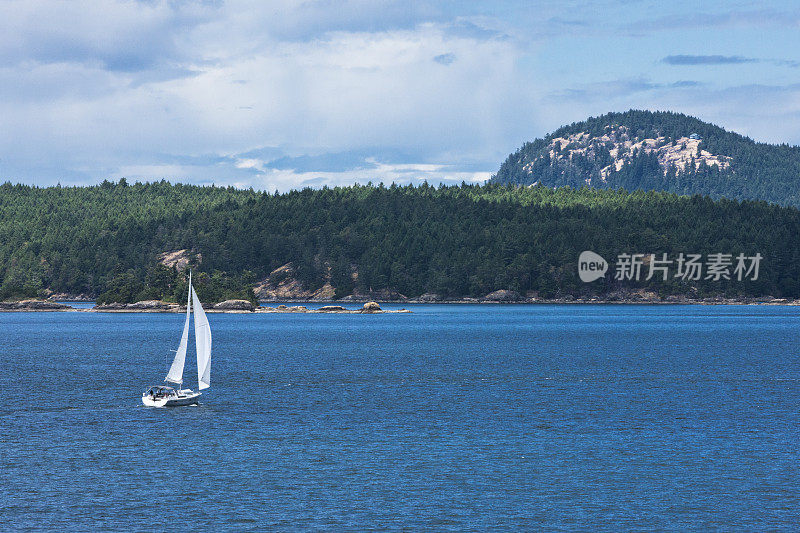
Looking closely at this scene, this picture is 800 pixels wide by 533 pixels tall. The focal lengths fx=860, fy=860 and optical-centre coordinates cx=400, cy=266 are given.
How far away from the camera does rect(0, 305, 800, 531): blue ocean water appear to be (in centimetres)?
4444

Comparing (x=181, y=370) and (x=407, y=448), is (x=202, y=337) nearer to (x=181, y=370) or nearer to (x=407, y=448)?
(x=181, y=370)

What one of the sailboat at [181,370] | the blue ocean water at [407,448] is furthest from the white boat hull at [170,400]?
the blue ocean water at [407,448]

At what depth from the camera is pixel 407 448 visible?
60.3 metres

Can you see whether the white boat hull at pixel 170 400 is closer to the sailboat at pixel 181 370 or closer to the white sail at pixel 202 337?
the sailboat at pixel 181 370

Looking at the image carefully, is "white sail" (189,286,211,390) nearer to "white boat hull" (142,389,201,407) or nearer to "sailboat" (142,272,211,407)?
"sailboat" (142,272,211,407)

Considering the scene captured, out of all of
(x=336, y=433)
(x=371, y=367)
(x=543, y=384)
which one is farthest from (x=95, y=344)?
(x=336, y=433)

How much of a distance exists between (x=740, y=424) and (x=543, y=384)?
30.1 metres

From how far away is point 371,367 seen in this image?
11725 centimetres

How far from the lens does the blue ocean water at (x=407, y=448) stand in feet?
146

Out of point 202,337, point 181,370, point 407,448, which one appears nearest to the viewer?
point 407,448

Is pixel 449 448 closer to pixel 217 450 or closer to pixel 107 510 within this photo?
pixel 217 450

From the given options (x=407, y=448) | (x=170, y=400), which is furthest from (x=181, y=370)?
(x=407, y=448)

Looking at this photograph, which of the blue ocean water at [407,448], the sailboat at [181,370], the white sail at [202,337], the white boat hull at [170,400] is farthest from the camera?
the white boat hull at [170,400]

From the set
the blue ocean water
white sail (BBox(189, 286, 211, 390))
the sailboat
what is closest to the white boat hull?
the sailboat
